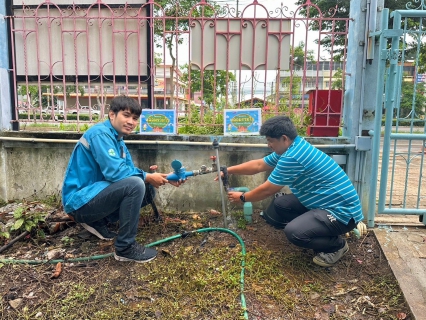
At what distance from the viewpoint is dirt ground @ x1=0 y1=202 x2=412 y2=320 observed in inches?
97.4

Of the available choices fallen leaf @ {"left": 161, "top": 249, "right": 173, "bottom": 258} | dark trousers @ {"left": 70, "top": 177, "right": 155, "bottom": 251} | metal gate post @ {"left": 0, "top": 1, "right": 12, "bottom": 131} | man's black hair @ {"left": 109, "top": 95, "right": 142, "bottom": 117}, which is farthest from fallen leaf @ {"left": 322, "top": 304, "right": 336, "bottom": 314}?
metal gate post @ {"left": 0, "top": 1, "right": 12, "bottom": 131}

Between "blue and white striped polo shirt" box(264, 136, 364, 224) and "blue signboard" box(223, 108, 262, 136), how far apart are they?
970mm

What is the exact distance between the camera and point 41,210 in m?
3.96

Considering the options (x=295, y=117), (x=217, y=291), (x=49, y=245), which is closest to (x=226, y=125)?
(x=295, y=117)

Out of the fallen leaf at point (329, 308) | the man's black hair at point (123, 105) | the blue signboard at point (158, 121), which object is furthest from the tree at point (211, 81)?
the fallen leaf at point (329, 308)

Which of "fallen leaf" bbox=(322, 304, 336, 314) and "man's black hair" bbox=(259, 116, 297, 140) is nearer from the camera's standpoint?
"fallen leaf" bbox=(322, 304, 336, 314)

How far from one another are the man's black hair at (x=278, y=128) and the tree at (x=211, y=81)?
1.16 meters

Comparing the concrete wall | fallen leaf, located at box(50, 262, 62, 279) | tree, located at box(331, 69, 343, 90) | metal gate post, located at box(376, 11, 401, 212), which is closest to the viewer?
fallen leaf, located at box(50, 262, 62, 279)

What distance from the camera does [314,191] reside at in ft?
9.96

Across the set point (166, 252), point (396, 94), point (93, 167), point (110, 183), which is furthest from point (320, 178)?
point (93, 167)

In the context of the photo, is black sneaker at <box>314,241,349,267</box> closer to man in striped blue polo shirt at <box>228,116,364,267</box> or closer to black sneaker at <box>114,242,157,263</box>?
man in striped blue polo shirt at <box>228,116,364,267</box>

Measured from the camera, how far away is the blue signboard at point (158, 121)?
4.01 metres

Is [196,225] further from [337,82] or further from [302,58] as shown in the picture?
[302,58]

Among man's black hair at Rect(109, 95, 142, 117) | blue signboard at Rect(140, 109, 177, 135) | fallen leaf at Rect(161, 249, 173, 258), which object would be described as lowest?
fallen leaf at Rect(161, 249, 173, 258)
